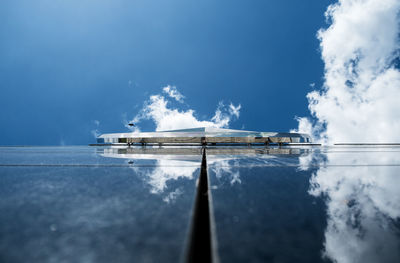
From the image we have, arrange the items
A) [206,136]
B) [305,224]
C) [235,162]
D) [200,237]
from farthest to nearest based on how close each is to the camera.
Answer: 1. [206,136]
2. [235,162]
3. [305,224]
4. [200,237]

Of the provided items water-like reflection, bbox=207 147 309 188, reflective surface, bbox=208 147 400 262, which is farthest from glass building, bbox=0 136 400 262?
water-like reflection, bbox=207 147 309 188

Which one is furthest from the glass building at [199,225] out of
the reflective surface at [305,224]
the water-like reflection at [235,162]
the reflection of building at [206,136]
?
the reflection of building at [206,136]

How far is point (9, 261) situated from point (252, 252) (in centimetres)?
78

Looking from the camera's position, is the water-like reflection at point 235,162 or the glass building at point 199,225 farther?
the water-like reflection at point 235,162

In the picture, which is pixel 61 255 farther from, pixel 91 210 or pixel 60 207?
pixel 60 207

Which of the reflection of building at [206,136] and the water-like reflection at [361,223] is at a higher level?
the reflection of building at [206,136]

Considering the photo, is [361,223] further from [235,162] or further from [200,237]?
→ [235,162]

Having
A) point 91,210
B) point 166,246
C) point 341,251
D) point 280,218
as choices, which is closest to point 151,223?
point 166,246

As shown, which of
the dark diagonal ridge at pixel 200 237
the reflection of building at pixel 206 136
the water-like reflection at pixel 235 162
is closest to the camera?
the dark diagonal ridge at pixel 200 237

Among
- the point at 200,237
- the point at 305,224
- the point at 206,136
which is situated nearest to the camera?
the point at 200,237

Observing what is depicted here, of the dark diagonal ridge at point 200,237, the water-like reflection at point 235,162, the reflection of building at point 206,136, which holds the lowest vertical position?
the dark diagonal ridge at point 200,237

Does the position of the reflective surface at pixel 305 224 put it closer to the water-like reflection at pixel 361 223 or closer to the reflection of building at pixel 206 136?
the water-like reflection at pixel 361 223

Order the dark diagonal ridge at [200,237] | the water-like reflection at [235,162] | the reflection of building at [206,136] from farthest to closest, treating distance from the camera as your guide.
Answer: the reflection of building at [206,136] < the water-like reflection at [235,162] < the dark diagonal ridge at [200,237]

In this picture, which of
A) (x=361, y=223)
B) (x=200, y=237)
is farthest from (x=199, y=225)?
(x=361, y=223)
